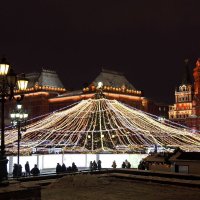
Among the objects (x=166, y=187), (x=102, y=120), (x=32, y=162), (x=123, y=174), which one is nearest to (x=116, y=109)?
(x=102, y=120)

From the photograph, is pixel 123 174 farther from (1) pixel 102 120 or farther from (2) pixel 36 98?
(2) pixel 36 98

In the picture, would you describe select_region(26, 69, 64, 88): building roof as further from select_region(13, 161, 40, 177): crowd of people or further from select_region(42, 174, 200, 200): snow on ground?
select_region(42, 174, 200, 200): snow on ground

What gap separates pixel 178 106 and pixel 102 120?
7781 cm

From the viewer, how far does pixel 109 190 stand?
49.2 feet

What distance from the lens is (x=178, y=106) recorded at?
106 meters

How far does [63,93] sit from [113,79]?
15544 mm

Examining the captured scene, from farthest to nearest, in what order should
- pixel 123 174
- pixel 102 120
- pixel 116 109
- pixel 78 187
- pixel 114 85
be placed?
pixel 114 85 < pixel 102 120 < pixel 116 109 < pixel 123 174 < pixel 78 187

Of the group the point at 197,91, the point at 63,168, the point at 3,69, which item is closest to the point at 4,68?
the point at 3,69

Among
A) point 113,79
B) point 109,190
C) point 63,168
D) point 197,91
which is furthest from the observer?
point 113,79

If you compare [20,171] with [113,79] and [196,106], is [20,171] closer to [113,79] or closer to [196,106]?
[113,79]

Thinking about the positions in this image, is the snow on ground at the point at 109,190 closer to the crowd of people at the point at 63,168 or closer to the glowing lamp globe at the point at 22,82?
the glowing lamp globe at the point at 22,82

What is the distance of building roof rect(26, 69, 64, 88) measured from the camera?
105938 mm

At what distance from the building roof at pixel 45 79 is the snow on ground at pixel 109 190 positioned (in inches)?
3544

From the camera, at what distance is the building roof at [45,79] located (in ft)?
348
